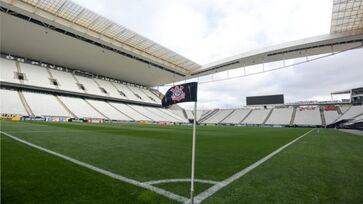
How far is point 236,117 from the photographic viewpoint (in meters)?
69.0

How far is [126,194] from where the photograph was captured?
2.96m

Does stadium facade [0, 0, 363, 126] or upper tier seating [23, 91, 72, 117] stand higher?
stadium facade [0, 0, 363, 126]

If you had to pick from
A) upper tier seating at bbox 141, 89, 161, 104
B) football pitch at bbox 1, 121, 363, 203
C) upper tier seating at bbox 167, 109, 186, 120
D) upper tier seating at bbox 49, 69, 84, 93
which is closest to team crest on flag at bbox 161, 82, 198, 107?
football pitch at bbox 1, 121, 363, 203

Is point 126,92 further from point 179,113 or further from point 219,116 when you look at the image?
point 219,116

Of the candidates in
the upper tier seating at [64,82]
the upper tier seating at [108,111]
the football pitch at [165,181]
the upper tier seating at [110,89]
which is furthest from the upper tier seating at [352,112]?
the upper tier seating at [110,89]

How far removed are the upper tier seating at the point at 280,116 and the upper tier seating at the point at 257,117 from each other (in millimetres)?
2087

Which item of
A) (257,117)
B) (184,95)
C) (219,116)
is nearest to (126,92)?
(219,116)

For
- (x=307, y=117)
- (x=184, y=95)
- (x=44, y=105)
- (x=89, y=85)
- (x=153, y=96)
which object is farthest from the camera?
(x=153, y=96)

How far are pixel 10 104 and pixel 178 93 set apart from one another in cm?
3795

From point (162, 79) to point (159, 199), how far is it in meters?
58.5

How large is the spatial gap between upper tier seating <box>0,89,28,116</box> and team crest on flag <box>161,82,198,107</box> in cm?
3567

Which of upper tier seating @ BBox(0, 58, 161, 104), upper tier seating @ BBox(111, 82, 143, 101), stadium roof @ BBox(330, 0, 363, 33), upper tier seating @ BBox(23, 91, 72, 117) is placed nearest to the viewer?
stadium roof @ BBox(330, 0, 363, 33)

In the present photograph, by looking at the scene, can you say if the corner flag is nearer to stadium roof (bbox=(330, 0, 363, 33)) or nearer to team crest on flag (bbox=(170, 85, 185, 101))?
team crest on flag (bbox=(170, 85, 185, 101))

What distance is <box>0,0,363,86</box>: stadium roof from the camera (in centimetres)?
2538
